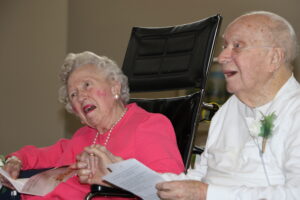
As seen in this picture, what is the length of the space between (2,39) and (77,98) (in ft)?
11.4

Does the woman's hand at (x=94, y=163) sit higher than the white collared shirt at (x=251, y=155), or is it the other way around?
the white collared shirt at (x=251, y=155)

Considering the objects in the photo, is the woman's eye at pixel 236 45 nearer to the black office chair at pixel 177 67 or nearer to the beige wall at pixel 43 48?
the black office chair at pixel 177 67

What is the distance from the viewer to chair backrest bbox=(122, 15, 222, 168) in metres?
2.33

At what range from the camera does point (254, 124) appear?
68.1 inches

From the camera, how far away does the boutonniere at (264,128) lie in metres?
1.67

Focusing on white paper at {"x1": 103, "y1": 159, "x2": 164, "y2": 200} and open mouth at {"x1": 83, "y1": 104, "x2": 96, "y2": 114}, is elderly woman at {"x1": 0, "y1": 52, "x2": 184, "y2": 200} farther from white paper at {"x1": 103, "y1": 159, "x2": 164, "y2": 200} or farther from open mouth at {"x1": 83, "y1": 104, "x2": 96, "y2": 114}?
white paper at {"x1": 103, "y1": 159, "x2": 164, "y2": 200}

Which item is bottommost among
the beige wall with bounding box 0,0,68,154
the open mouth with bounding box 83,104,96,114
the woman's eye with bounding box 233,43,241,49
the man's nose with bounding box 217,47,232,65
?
the beige wall with bounding box 0,0,68,154

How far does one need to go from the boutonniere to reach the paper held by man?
85cm

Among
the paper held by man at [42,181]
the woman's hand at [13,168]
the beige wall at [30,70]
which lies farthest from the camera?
the beige wall at [30,70]

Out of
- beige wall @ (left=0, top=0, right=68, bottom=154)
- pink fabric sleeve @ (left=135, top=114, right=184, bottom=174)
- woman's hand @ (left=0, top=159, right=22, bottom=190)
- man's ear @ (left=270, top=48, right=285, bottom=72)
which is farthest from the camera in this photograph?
beige wall @ (left=0, top=0, right=68, bottom=154)

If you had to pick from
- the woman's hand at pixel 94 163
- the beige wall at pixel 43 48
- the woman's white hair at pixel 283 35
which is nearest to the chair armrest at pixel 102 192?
the woman's hand at pixel 94 163

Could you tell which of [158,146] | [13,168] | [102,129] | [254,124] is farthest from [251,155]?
[13,168]

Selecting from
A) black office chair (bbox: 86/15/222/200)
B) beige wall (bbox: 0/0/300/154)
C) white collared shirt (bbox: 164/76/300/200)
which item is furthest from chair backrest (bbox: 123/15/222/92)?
beige wall (bbox: 0/0/300/154)

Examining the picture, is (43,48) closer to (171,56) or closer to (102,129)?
(171,56)
